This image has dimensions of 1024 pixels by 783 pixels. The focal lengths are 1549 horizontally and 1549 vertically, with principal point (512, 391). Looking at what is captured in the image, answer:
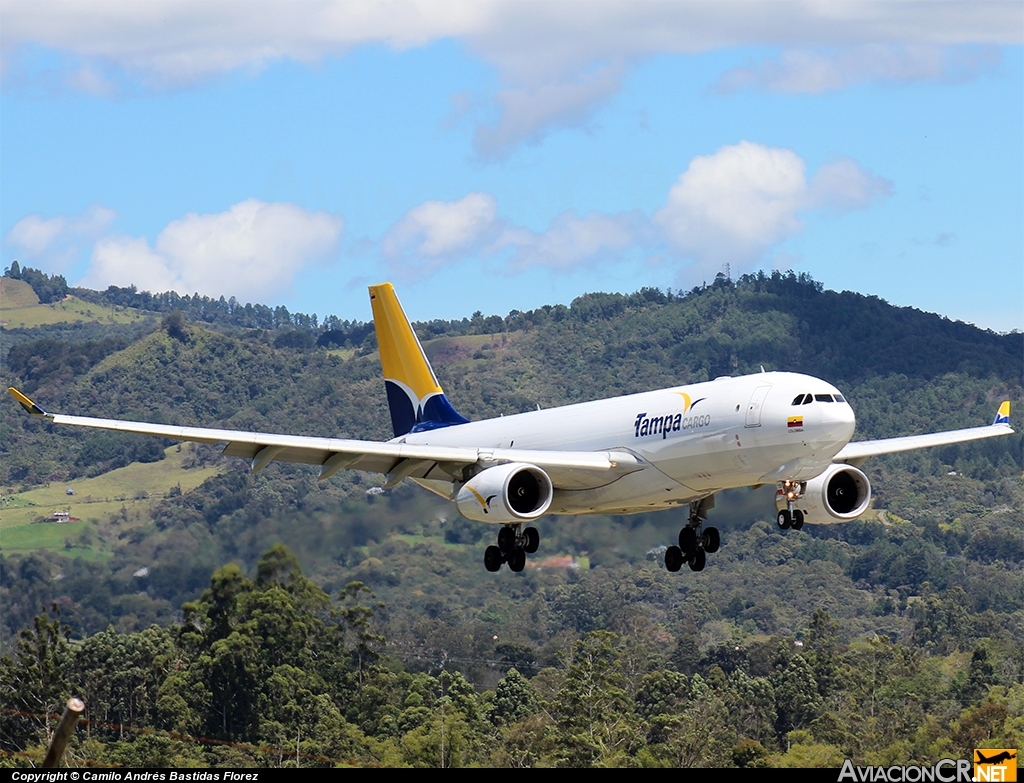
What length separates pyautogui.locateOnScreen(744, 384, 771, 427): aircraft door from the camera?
42219mm

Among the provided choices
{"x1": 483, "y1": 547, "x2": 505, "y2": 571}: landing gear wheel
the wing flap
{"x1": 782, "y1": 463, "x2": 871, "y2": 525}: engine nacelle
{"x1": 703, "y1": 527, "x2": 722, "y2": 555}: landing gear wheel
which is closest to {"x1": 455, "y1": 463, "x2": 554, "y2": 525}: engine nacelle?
{"x1": 483, "y1": 547, "x2": 505, "y2": 571}: landing gear wheel

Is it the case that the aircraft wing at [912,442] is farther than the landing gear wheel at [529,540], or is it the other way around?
the aircraft wing at [912,442]

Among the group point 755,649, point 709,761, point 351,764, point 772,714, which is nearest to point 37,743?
point 351,764

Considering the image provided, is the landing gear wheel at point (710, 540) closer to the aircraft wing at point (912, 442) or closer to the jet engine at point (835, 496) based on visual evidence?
the jet engine at point (835, 496)

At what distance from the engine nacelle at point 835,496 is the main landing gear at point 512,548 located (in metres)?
8.19

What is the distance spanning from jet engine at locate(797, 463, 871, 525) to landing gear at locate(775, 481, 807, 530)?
99.1 inches

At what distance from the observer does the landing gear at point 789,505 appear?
140 ft

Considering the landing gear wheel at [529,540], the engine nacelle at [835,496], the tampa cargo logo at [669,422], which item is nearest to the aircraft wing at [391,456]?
the tampa cargo logo at [669,422]

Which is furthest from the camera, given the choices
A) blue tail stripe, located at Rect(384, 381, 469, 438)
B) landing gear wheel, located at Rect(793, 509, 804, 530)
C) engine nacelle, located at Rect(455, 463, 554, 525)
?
blue tail stripe, located at Rect(384, 381, 469, 438)

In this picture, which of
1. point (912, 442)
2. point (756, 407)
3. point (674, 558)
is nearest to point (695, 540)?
point (674, 558)

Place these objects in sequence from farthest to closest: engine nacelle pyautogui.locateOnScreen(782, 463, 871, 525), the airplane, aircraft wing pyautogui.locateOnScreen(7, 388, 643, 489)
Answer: engine nacelle pyautogui.locateOnScreen(782, 463, 871, 525), aircraft wing pyautogui.locateOnScreen(7, 388, 643, 489), the airplane

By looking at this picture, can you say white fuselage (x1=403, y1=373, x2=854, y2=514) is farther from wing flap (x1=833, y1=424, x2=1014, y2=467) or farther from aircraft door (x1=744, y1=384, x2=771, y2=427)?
wing flap (x1=833, y1=424, x2=1014, y2=467)

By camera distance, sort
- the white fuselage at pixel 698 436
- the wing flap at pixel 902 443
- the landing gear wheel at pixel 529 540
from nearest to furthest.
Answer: the white fuselage at pixel 698 436, the landing gear wheel at pixel 529 540, the wing flap at pixel 902 443

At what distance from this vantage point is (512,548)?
4744 cm
